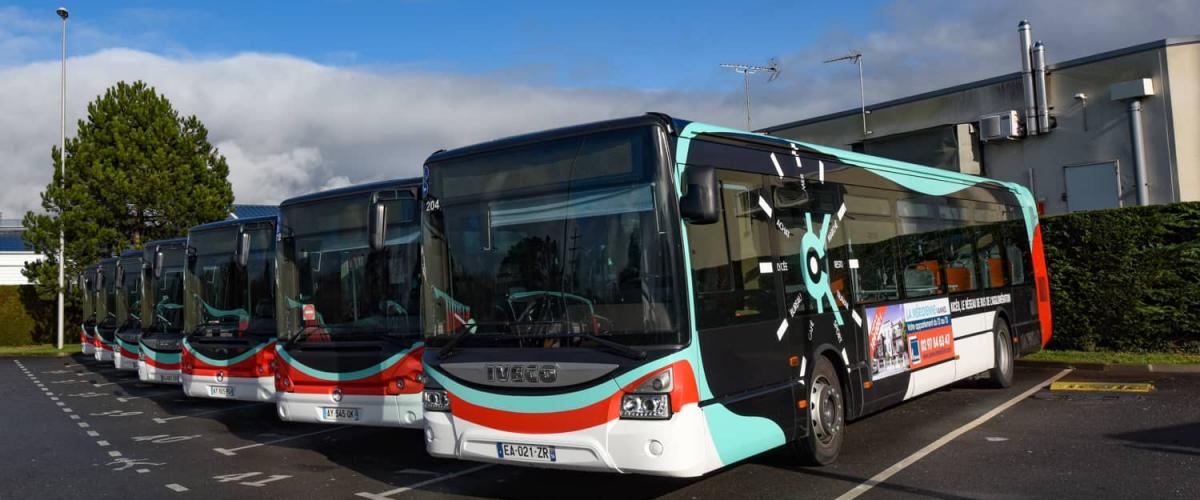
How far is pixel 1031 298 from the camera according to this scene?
45.6ft

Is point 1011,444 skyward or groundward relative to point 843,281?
groundward

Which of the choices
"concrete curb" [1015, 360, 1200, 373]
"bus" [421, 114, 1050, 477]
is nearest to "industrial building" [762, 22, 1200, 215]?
"concrete curb" [1015, 360, 1200, 373]

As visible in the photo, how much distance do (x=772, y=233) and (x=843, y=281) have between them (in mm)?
1390

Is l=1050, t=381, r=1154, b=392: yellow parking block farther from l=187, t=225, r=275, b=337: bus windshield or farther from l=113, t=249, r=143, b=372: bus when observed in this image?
l=113, t=249, r=143, b=372: bus

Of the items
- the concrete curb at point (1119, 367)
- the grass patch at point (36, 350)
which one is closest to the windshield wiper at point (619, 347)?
the concrete curb at point (1119, 367)

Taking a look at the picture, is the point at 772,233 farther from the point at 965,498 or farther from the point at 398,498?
the point at 398,498

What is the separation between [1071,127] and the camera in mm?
20234

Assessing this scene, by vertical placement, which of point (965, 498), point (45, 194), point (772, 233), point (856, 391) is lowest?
point (965, 498)

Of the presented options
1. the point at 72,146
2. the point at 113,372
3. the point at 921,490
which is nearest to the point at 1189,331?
the point at 921,490

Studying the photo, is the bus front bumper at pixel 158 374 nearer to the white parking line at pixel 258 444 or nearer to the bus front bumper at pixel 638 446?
the white parking line at pixel 258 444

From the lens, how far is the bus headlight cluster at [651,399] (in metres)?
6.08

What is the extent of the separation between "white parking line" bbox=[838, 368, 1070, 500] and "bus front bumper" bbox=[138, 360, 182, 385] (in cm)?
1207

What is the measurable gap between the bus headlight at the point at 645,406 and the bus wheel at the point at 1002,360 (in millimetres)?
7806

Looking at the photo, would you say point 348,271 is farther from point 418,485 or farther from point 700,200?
point 700,200
